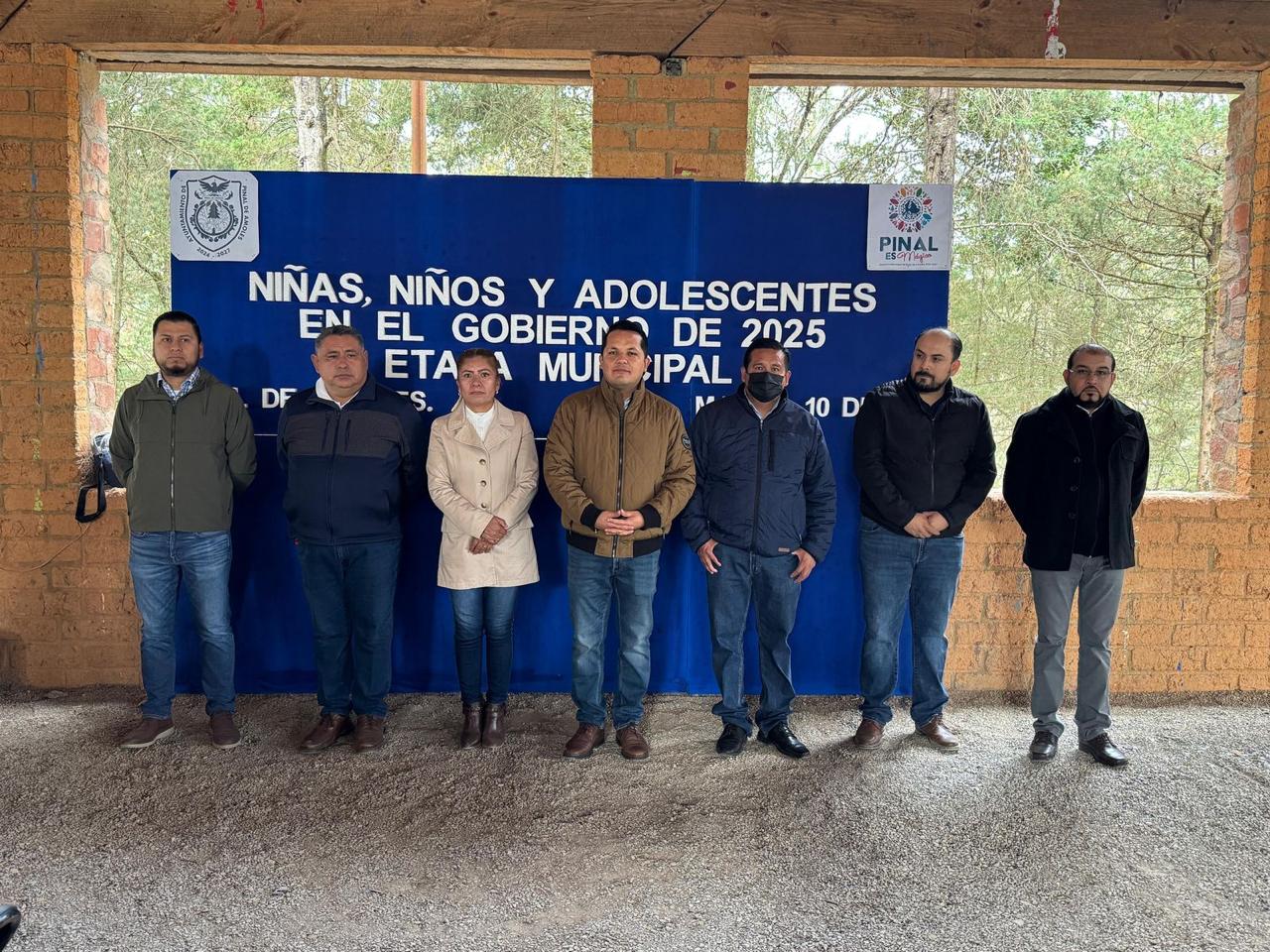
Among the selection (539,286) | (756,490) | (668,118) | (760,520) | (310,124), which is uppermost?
(310,124)

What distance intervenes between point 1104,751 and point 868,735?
3.07 ft

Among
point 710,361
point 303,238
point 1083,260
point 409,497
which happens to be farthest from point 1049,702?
point 1083,260

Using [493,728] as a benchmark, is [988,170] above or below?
above

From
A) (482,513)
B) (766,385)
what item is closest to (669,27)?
(766,385)

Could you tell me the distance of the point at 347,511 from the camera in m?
3.59

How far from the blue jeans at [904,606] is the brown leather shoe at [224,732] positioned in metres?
2.67

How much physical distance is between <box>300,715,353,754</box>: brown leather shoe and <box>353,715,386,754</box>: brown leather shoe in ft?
0.20

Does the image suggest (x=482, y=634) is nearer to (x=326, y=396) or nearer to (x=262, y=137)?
(x=326, y=396)

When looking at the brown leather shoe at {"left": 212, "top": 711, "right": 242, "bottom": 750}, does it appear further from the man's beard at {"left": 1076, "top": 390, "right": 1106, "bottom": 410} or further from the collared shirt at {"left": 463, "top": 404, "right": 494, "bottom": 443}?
the man's beard at {"left": 1076, "top": 390, "right": 1106, "bottom": 410}

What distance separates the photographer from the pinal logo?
13.4ft

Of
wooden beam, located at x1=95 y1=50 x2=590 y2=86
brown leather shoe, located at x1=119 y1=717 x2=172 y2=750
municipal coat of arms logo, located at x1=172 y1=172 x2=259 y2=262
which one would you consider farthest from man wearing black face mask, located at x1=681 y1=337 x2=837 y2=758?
brown leather shoe, located at x1=119 y1=717 x2=172 y2=750

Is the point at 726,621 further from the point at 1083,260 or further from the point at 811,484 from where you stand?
the point at 1083,260

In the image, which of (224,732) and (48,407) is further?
(48,407)

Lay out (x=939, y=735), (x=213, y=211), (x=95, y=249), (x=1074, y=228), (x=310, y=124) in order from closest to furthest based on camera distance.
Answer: (x=939, y=735), (x=213, y=211), (x=95, y=249), (x=1074, y=228), (x=310, y=124)
